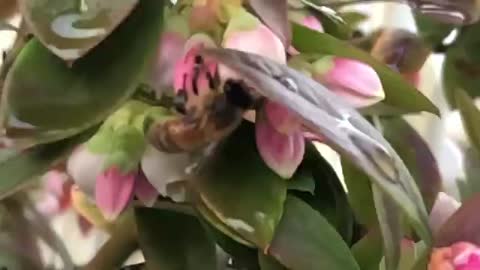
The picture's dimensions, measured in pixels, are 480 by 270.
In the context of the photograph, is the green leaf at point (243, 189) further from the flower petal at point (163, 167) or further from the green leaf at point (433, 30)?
the green leaf at point (433, 30)

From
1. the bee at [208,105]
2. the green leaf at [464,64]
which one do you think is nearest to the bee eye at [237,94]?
the bee at [208,105]

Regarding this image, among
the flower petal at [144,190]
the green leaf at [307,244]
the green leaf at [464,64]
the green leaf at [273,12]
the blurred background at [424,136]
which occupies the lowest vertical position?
the blurred background at [424,136]

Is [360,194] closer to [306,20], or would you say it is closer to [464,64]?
[306,20]

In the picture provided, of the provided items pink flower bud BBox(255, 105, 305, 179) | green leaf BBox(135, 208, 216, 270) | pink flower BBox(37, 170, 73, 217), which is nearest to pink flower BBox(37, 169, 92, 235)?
pink flower BBox(37, 170, 73, 217)

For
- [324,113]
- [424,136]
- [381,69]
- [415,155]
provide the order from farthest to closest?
[424,136], [415,155], [381,69], [324,113]

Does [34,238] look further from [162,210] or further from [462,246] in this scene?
[462,246]

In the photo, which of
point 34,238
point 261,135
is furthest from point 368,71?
point 34,238

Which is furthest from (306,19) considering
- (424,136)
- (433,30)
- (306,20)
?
(424,136)
